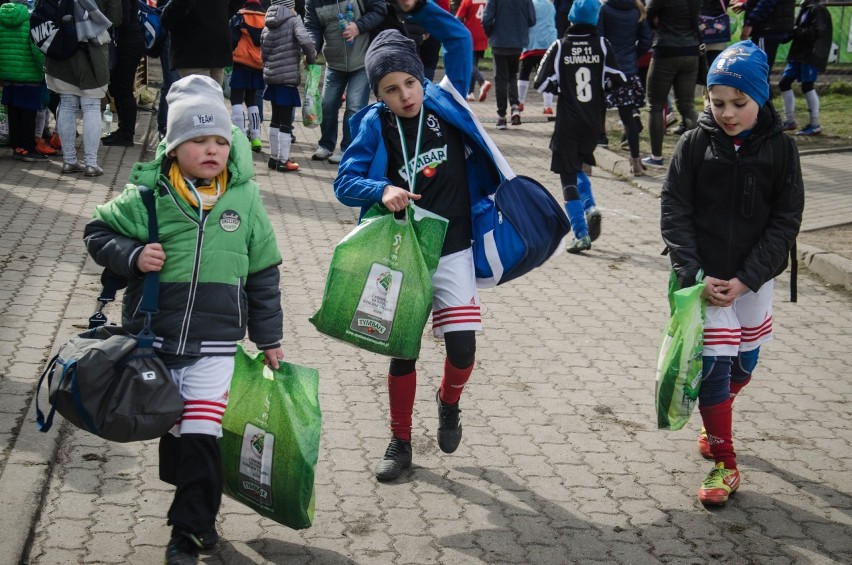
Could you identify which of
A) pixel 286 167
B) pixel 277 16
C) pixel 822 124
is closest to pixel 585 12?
pixel 277 16

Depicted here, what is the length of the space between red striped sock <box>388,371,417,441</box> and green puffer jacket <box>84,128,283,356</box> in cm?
114

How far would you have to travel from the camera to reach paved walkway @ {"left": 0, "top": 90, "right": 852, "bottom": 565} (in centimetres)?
446

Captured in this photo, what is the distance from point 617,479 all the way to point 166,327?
86.1 inches

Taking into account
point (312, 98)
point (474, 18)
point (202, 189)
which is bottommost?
point (312, 98)

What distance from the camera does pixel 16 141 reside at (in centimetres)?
1234

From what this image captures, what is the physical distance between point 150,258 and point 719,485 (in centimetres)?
254

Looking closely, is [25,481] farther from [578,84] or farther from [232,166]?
[578,84]

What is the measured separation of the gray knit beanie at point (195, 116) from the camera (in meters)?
4.02

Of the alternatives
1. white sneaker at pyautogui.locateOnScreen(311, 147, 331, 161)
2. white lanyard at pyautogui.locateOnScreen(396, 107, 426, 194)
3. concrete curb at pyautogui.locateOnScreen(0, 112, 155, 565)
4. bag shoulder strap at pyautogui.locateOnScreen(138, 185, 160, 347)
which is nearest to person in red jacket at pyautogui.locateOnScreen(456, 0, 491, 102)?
white sneaker at pyautogui.locateOnScreen(311, 147, 331, 161)

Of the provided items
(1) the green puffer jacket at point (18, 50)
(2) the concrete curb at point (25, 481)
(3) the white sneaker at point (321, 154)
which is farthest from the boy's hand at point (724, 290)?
(3) the white sneaker at point (321, 154)

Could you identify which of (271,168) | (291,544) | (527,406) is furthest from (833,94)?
(291,544)

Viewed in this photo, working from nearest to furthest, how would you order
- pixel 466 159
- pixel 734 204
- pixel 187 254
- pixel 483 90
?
pixel 187 254 < pixel 734 204 < pixel 466 159 < pixel 483 90

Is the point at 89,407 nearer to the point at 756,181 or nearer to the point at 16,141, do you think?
the point at 756,181

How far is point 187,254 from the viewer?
400 cm
